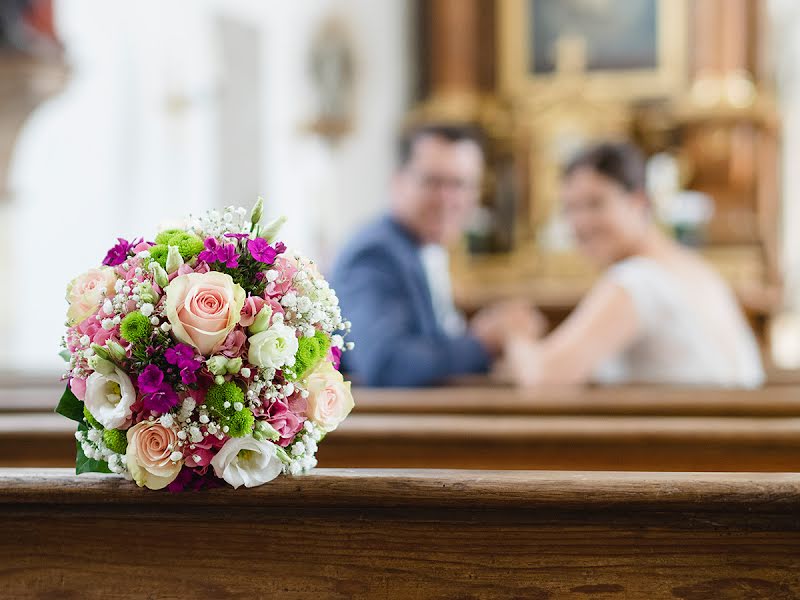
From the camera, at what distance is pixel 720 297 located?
119 inches

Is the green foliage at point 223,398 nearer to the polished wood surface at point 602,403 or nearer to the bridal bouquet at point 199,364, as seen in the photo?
the bridal bouquet at point 199,364

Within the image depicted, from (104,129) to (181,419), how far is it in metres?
4.77

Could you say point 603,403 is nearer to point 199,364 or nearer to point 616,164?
point 616,164

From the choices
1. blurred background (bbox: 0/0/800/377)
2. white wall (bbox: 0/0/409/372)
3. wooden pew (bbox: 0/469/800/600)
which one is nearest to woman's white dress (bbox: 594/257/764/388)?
wooden pew (bbox: 0/469/800/600)

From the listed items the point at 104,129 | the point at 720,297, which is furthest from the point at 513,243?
the point at 720,297

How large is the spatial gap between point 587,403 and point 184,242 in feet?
4.20

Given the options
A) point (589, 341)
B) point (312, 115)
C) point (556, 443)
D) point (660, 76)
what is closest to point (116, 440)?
point (556, 443)

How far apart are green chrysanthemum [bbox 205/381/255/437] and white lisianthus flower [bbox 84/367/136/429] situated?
100 millimetres

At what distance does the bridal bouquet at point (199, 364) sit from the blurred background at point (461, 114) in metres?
4.44

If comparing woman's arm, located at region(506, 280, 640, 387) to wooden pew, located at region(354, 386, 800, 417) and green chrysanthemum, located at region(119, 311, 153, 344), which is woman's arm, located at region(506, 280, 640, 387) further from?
green chrysanthemum, located at region(119, 311, 153, 344)

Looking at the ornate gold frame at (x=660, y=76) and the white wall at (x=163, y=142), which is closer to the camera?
the white wall at (x=163, y=142)

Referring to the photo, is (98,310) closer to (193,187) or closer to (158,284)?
(158,284)

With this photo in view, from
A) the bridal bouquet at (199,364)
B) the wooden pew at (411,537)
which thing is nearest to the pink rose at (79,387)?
the bridal bouquet at (199,364)

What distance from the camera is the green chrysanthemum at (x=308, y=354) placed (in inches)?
50.9
